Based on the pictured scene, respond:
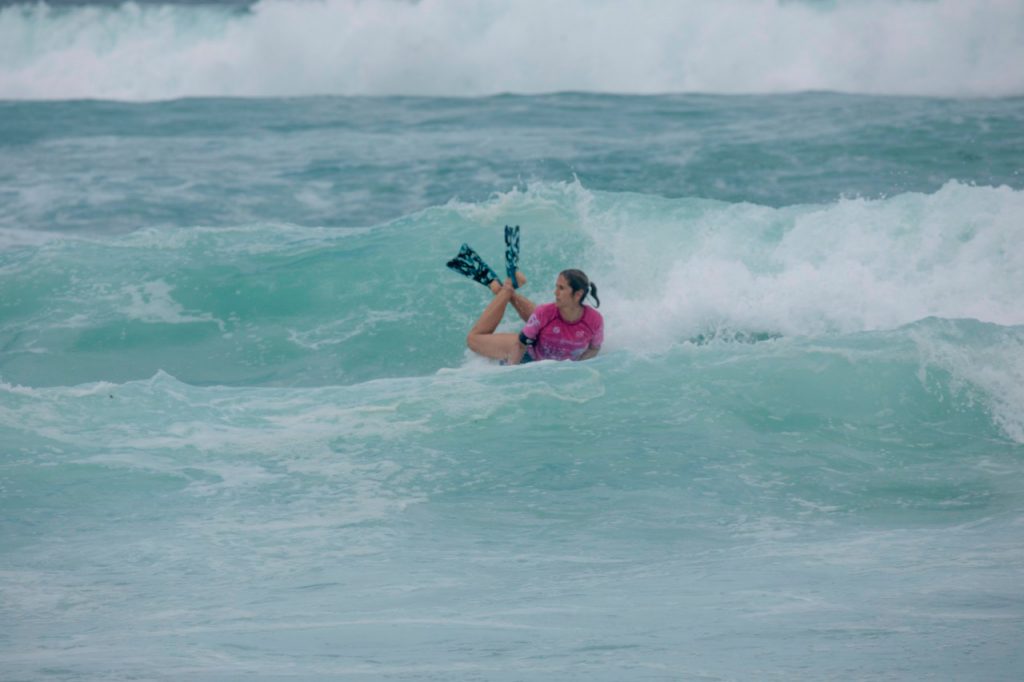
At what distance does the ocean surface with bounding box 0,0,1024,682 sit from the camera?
17.5ft

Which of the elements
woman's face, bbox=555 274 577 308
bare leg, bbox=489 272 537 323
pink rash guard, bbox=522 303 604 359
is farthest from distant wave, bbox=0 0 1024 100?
woman's face, bbox=555 274 577 308

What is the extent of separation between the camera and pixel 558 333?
9.33 meters

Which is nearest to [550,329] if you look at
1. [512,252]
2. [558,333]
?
[558,333]

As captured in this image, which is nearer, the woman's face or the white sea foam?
the woman's face

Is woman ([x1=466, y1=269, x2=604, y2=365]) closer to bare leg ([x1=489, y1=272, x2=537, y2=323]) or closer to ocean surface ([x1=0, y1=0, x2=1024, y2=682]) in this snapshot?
bare leg ([x1=489, y1=272, x2=537, y2=323])

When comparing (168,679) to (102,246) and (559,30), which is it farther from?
(559,30)

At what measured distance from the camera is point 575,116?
72.5 ft

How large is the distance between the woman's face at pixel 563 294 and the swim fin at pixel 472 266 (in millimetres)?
671

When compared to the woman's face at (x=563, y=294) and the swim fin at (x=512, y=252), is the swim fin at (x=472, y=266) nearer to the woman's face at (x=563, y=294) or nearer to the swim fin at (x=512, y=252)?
the swim fin at (x=512, y=252)

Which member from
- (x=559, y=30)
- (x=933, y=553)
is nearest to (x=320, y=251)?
(x=933, y=553)

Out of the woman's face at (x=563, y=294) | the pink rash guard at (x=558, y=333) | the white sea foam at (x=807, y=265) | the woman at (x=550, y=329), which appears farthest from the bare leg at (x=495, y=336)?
the white sea foam at (x=807, y=265)

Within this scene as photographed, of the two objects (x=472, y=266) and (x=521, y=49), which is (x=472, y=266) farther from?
(x=521, y=49)

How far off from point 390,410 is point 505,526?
→ 6.45 ft

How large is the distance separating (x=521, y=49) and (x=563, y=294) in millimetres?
18389
